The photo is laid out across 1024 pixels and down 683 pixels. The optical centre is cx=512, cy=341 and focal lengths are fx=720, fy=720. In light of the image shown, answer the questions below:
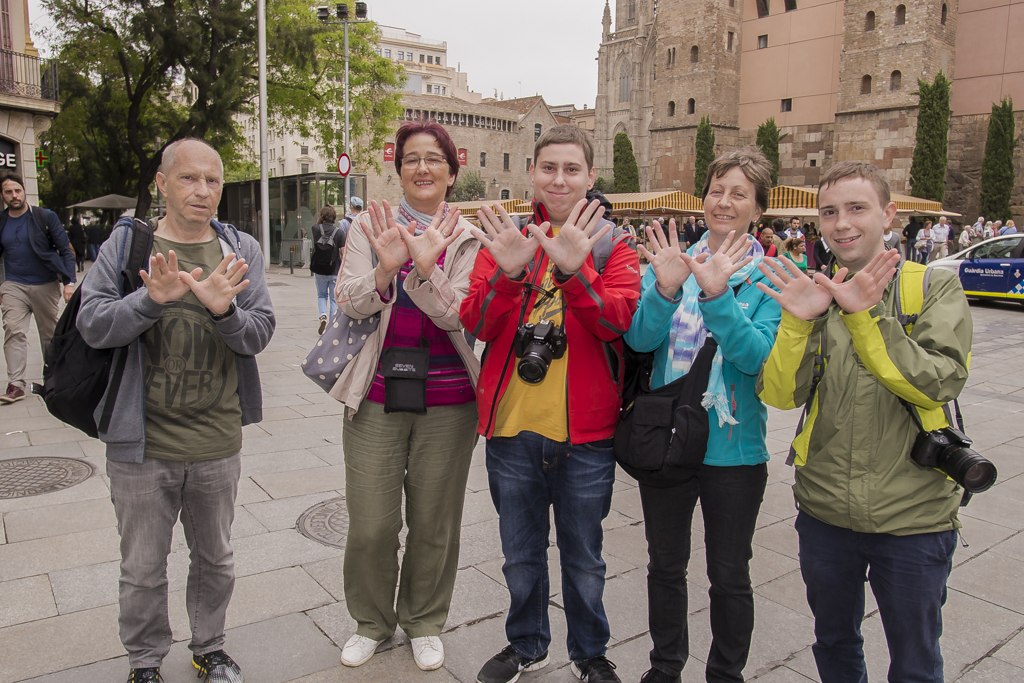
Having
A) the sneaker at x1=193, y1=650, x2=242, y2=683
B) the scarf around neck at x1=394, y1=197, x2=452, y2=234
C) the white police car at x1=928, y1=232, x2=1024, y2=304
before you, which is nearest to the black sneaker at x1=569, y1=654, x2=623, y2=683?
the sneaker at x1=193, y1=650, x2=242, y2=683

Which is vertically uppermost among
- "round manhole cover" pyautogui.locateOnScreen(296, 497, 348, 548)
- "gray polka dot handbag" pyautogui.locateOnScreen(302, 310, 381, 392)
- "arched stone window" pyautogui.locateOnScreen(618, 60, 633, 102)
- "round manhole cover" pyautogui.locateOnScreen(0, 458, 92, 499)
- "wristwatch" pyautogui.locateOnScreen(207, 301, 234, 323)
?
"arched stone window" pyautogui.locateOnScreen(618, 60, 633, 102)

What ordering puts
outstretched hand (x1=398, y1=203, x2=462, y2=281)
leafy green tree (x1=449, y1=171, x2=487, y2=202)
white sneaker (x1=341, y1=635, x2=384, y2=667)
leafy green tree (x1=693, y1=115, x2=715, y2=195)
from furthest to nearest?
leafy green tree (x1=449, y1=171, x2=487, y2=202) < leafy green tree (x1=693, y1=115, x2=715, y2=195) < white sneaker (x1=341, y1=635, x2=384, y2=667) < outstretched hand (x1=398, y1=203, x2=462, y2=281)

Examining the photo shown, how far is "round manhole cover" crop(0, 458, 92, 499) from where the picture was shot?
15.3 ft

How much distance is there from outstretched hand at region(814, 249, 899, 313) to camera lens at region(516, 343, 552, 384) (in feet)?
2.93

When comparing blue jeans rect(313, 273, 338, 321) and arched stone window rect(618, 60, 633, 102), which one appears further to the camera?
arched stone window rect(618, 60, 633, 102)

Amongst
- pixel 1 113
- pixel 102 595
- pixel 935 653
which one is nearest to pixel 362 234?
pixel 102 595

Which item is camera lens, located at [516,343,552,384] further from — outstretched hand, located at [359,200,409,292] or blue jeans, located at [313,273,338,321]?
blue jeans, located at [313,273,338,321]

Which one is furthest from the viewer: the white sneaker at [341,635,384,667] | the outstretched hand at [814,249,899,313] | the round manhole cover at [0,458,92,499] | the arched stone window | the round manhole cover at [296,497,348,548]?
the arched stone window

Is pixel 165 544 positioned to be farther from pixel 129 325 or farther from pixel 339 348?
pixel 339 348

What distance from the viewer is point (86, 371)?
2529 mm

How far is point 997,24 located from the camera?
34.4 meters

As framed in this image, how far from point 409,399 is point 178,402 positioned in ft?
2.69

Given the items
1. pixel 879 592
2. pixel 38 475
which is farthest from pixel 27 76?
pixel 879 592

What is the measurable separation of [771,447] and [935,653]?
13.7 ft
